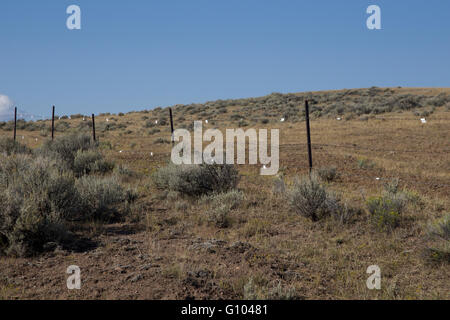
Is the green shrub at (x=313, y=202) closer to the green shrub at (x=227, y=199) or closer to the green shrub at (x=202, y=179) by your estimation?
the green shrub at (x=227, y=199)

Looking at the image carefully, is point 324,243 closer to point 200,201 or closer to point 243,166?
point 200,201

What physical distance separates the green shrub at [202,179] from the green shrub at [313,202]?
8.27 ft

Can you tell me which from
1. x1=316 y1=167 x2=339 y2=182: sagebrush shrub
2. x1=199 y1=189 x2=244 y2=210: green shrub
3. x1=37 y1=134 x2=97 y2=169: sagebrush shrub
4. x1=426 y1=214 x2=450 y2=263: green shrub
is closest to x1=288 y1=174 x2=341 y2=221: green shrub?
x1=199 y1=189 x2=244 y2=210: green shrub

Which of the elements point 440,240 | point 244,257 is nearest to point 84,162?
point 244,257

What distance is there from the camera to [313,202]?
7.95m

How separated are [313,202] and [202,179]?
348 centimetres

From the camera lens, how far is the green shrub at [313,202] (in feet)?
26.0

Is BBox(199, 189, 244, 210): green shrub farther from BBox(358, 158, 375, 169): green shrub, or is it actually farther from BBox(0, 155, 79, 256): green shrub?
BBox(358, 158, 375, 169): green shrub

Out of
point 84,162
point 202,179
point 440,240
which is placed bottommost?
point 440,240

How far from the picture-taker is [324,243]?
662 cm

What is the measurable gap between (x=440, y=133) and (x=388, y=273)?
17.6 metres

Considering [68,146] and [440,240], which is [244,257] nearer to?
[440,240]

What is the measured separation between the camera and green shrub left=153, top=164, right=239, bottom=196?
10.2 meters

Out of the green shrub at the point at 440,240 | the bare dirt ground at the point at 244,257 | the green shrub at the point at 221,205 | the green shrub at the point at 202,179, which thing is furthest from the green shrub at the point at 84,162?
the green shrub at the point at 440,240
